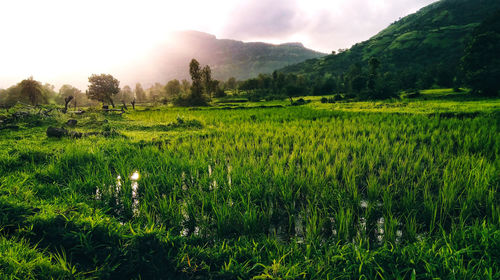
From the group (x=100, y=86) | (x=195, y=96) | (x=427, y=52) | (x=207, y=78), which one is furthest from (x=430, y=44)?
(x=100, y=86)

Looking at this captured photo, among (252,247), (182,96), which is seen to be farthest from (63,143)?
(182,96)

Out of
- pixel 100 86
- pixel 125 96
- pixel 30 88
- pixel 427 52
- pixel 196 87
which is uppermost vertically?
pixel 427 52

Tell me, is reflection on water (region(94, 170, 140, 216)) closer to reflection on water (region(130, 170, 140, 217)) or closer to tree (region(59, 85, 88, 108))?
reflection on water (region(130, 170, 140, 217))

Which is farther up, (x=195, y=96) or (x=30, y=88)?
(x=30, y=88)

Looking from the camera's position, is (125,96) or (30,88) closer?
(30,88)

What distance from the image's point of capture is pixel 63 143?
282 inches

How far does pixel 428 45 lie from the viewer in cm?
8675

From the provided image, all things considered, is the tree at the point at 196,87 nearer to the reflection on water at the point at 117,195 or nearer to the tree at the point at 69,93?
the reflection on water at the point at 117,195

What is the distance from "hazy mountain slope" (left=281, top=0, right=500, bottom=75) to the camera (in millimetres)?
79438

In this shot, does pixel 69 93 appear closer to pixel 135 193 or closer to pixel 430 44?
pixel 135 193

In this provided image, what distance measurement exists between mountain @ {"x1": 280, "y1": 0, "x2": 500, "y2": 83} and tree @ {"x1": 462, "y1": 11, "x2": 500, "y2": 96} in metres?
43.2

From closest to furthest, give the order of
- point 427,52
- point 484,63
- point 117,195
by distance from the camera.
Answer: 1. point 117,195
2. point 484,63
3. point 427,52

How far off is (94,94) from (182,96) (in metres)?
18.4

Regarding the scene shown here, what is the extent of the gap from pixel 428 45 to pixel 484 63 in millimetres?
85458
